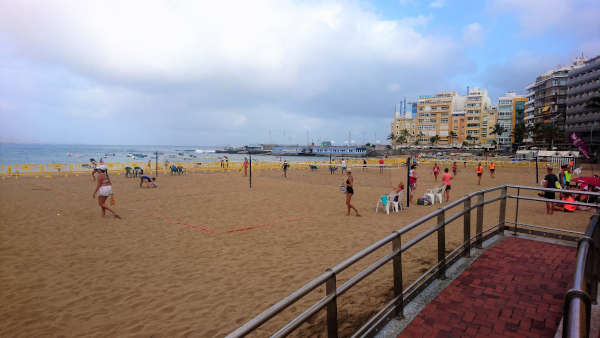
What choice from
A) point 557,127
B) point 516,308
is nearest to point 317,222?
point 516,308

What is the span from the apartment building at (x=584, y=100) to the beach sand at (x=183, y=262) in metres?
62.9

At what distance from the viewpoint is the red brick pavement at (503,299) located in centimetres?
309

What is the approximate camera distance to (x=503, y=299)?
360cm

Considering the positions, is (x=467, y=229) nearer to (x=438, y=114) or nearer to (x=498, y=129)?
(x=498, y=129)

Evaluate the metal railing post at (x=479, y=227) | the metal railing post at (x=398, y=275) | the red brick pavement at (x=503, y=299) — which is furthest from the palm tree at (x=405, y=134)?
the metal railing post at (x=398, y=275)

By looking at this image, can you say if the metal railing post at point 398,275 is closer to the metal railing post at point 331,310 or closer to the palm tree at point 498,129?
the metal railing post at point 331,310

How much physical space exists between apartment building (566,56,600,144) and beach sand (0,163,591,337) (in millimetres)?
62886

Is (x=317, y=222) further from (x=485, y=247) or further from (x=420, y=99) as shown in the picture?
(x=420, y=99)

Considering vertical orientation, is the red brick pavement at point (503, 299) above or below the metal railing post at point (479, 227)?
below

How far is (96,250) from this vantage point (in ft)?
23.9

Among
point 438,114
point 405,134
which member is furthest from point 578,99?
point 405,134

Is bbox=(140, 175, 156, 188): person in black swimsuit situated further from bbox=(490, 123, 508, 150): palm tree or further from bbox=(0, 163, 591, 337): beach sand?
bbox=(490, 123, 508, 150): palm tree

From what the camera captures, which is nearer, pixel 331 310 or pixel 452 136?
pixel 331 310

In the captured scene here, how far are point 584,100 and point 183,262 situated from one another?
78132 mm
